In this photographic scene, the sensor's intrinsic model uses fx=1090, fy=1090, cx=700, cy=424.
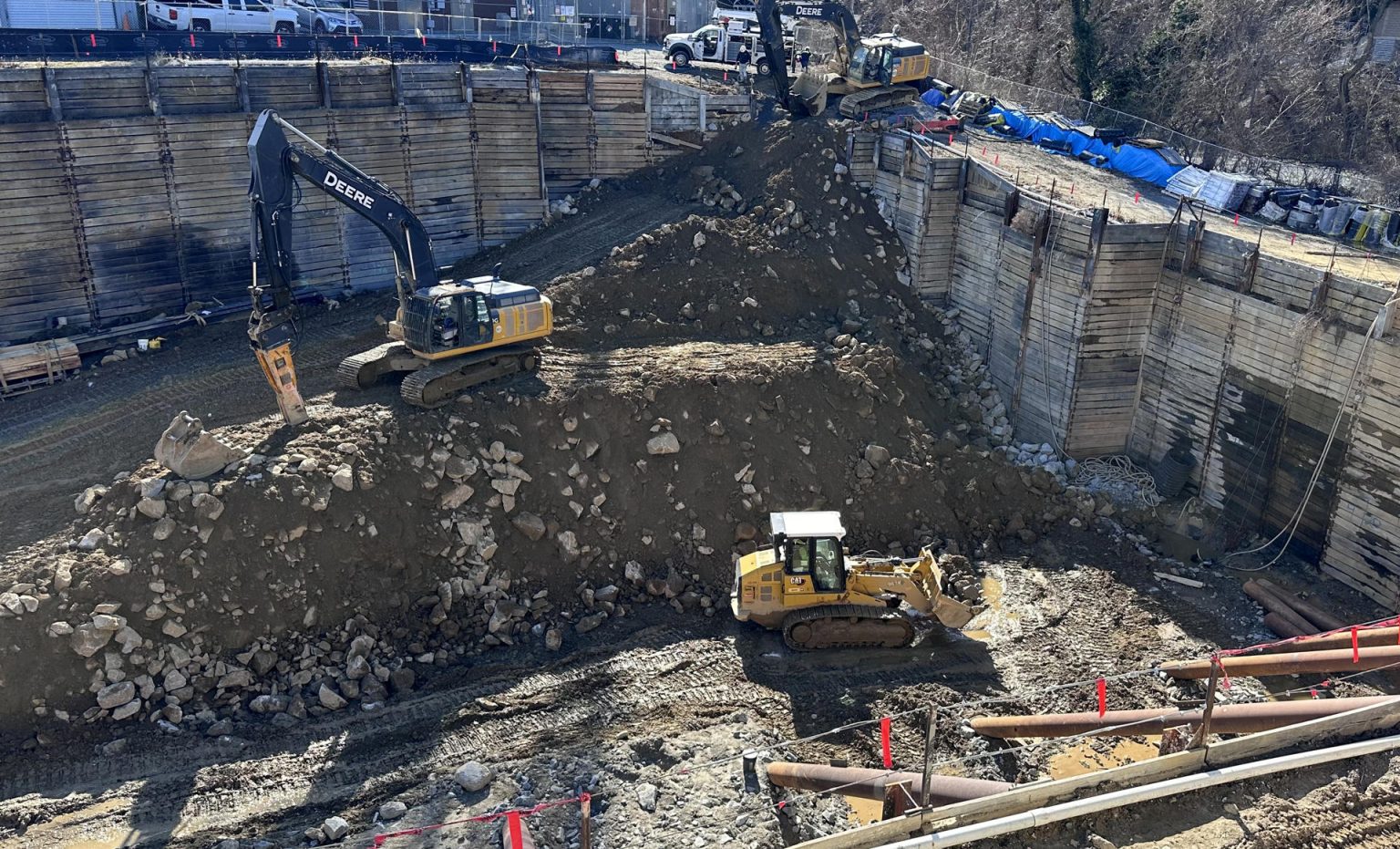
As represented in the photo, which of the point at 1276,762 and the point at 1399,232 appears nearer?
the point at 1276,762

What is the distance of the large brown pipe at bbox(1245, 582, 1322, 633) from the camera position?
1636 centimetres

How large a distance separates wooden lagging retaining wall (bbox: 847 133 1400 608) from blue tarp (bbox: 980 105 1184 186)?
11.3ft

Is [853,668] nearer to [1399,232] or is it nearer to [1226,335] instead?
[1226,335]

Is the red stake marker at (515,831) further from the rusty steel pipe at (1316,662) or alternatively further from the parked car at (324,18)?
the parked car at (324,18)

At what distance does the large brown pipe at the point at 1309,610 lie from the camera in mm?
16391

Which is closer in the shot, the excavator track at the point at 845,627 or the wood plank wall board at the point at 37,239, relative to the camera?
the excavator track at the point at 845,627

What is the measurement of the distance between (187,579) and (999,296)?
50.5ft

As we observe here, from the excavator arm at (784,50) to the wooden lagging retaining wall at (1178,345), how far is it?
2480 mm

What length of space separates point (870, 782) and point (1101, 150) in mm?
17851

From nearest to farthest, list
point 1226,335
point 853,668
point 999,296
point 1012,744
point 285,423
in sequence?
1. point 1012,744
2. point 853,668
3. point 285,423
4. point 1226,335
5. point 999,296

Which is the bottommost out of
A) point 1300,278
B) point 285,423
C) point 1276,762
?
point 1276,762

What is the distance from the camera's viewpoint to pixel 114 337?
20031 mm

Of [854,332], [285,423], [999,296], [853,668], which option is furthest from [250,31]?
[853,668]

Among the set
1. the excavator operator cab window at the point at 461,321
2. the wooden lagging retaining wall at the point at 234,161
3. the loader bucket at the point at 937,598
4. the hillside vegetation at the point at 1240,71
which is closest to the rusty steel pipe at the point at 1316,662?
the loader bucket at the point at 937,598
